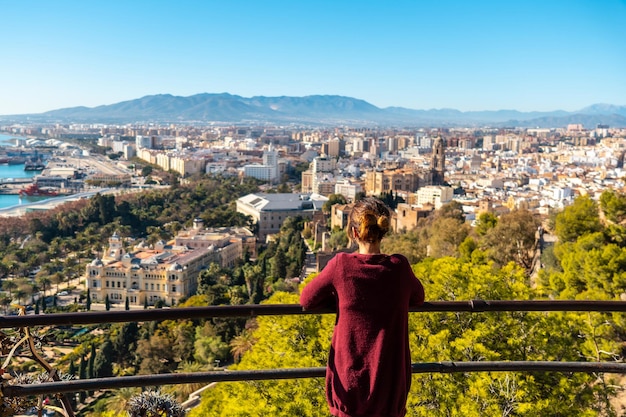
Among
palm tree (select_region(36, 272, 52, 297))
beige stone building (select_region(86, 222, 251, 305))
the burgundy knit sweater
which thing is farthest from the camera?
beige stone building (select_region(86, 222, 251, 305))

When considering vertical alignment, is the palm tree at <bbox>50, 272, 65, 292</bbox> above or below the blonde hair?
below

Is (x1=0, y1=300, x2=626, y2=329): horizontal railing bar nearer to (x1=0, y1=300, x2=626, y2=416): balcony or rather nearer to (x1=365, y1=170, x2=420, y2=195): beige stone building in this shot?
(x1=0, y1=300, x2=626, y2=416): balcony

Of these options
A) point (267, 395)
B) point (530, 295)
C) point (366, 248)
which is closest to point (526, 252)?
point (530, 295)

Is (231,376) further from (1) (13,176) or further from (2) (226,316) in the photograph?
(1) (13,176)

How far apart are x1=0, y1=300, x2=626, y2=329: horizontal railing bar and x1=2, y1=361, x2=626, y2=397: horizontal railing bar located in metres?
0.14

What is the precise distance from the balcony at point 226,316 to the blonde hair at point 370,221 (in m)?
0.19

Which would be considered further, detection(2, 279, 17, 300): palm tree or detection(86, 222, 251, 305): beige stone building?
detection(86, 222, 251, 305): beige stone building

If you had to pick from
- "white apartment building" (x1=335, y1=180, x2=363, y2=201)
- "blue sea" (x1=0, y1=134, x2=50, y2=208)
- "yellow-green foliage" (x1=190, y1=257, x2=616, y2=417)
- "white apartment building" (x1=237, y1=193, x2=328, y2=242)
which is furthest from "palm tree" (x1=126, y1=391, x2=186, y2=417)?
"blue sea" (x1=0, y1=134, x2=50, y2=208)

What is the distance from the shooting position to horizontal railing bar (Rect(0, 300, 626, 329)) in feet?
4.28

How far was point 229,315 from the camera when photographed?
4.49ft

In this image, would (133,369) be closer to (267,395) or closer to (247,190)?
(267,395)

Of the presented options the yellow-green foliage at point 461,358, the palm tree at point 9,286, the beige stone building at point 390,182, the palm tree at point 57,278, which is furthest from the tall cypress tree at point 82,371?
the beige stone building at point 390,182

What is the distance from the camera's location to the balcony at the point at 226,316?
132cm

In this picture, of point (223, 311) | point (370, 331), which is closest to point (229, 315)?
point (223, 311)
